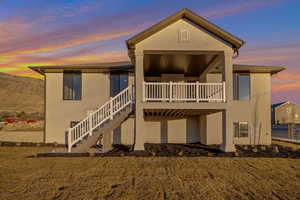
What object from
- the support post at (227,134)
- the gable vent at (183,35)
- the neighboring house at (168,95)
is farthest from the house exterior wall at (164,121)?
the gable vent at (183,35)

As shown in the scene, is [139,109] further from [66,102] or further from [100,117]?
[66,102]

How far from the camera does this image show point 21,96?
259 feet

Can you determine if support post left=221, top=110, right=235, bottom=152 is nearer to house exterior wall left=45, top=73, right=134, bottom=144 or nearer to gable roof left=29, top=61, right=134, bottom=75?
house exterior wall left=45, top=73, right=134, bottom=144

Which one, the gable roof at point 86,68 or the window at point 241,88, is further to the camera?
the window at point 241,88

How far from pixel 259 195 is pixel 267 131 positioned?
510 inches

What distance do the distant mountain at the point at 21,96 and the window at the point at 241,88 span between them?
56837 mm

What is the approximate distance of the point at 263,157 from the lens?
1323 centimetres

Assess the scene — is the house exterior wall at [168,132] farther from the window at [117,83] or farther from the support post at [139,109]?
the support post at [139,109]

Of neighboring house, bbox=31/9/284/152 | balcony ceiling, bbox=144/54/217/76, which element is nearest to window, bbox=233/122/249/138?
neighboring house, bbox=31/9/284/152

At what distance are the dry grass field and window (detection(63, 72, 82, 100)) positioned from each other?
7.12m

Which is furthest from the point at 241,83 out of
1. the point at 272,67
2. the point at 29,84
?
the point at 29,84

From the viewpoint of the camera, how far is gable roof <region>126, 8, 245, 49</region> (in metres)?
14.0

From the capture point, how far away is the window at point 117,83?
19141 mm

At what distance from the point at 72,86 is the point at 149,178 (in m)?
11.8
